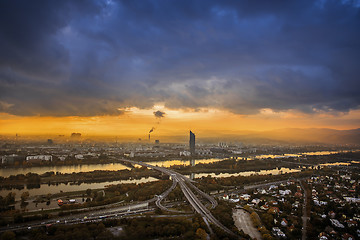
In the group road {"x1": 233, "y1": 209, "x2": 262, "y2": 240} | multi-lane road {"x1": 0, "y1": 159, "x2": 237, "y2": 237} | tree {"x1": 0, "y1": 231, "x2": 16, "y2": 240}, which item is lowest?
road {"x1": 233, "y1": 209, "x2": 262, "y2": 240}

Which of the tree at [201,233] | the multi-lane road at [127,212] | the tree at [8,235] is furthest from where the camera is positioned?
the multi-lane road at [127,212]

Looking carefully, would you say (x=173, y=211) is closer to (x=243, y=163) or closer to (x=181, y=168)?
(x=181, y=168)

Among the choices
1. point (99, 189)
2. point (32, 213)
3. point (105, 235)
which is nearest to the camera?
point (105, 235)

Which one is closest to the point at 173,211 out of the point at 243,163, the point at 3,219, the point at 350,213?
the point at 3,219

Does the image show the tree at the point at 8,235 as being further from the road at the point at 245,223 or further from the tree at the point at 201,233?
the road at the point at 245,223

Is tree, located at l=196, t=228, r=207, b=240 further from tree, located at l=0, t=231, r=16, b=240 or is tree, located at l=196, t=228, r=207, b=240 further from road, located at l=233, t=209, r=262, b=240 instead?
tree, located at l=0, t=231, r=16, b=240

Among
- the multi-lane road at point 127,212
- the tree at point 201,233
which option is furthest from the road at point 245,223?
the tree at point 201,233

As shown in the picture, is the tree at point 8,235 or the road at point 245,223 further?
the road at point 245,223

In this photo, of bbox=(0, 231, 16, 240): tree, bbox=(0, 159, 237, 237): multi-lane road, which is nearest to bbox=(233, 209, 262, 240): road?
bbox=(0, 159, 237, 237): multi-lane road
